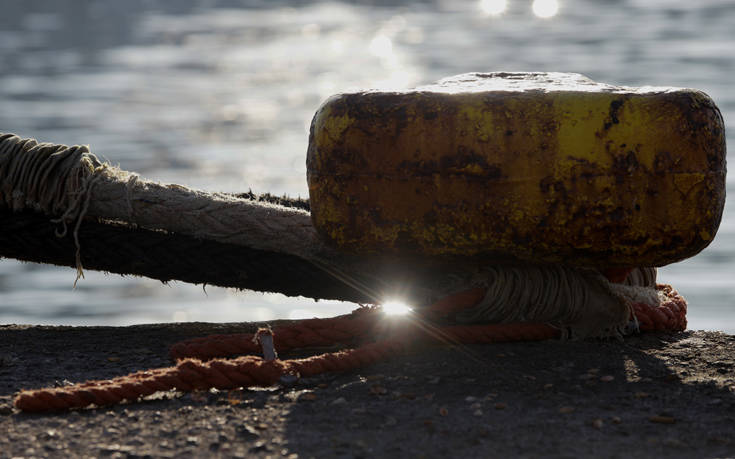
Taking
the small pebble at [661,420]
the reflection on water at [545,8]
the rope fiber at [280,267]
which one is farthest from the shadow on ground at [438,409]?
the reflection on water at [545,8]

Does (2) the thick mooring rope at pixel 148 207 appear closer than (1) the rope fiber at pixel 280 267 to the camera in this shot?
No

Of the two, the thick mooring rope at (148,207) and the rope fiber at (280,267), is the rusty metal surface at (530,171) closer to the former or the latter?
the rope fiber at (280,267)

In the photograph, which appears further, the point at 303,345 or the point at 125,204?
the point at 125,204

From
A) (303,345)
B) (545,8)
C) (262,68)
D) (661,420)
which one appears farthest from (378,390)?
(545,8)

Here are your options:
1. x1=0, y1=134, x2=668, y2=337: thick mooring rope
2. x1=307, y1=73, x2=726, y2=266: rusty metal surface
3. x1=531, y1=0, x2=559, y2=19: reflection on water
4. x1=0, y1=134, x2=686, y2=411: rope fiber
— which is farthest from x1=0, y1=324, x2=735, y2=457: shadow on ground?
x1=531, y1=0, x2=559, y2=19: reflection on water

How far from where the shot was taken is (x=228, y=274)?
3.09 m

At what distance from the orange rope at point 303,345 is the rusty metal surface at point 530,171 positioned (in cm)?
23

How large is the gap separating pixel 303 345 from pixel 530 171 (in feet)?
2.46

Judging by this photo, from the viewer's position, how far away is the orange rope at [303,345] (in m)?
2.23

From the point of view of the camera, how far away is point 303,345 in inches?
106

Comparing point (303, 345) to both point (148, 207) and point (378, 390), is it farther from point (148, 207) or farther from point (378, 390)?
point (148, 207)

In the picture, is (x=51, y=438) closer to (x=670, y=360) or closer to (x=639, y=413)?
(x=639, y=413)

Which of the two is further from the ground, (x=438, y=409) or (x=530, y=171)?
(x=530, y=171)

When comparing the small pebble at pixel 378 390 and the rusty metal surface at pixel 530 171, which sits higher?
the rusty metal surface at pixel 530 171
